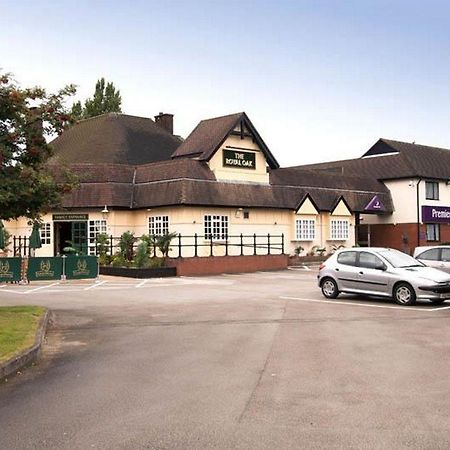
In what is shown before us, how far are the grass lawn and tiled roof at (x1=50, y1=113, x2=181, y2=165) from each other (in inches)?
1030

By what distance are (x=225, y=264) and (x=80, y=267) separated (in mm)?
8045

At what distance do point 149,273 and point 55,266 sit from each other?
438 cm

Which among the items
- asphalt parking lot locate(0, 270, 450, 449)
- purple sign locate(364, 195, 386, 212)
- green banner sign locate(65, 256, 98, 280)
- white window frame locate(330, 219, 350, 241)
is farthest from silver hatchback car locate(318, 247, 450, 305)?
purple sign locate(364, 195, 386, 212)

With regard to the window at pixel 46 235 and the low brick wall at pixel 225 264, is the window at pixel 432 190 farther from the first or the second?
the window at pixel 46 235

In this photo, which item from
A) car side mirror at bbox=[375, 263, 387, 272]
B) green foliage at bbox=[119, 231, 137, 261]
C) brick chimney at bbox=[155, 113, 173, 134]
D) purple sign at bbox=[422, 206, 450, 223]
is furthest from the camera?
brick chimney at bbox=[155, 113, 173, 134]

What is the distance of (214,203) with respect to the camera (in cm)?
3388

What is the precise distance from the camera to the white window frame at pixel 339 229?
134 ft

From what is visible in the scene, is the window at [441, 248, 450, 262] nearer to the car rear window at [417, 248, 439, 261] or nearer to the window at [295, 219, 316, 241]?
the car rear window at [417, 248, 439, 261]

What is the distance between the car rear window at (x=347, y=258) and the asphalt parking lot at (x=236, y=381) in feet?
7.23

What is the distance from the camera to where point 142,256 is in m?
28.9

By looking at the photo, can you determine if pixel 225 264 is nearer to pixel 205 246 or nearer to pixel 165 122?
pixel 205 246

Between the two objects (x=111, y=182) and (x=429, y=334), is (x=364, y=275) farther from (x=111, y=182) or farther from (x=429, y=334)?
(x=111, y=182)

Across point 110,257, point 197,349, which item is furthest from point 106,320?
point 110,257

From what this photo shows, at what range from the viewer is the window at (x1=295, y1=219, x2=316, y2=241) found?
38.9m
